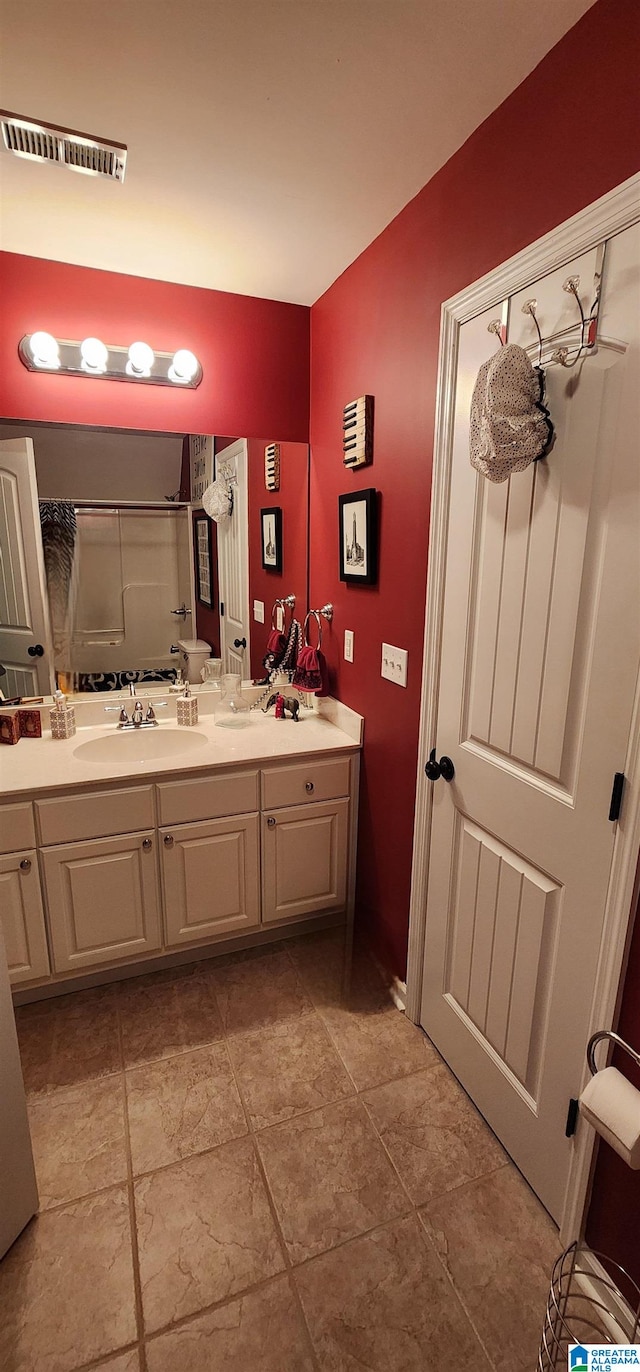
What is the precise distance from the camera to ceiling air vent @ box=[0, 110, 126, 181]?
1.40m

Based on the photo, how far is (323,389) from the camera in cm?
234

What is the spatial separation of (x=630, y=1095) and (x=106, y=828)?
1512 mm

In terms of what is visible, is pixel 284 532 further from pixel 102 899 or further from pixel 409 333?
pixel 102 899

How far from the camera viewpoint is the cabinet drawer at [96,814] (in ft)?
5.97

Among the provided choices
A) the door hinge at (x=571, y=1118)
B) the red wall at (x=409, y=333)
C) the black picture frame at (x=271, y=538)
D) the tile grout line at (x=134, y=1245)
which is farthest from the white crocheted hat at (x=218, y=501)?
the door hinge at (x=571, y=1118)

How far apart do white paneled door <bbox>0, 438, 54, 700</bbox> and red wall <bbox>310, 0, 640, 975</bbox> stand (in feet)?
3.50

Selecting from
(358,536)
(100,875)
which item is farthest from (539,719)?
(100,875)

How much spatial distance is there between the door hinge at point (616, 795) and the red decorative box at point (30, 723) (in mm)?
1884

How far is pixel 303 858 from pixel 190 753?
1.95 ft

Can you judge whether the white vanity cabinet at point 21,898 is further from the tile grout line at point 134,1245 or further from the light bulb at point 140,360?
the light bulb at point 140,360

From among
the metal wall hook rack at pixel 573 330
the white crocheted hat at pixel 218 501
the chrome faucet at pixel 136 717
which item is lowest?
the chrome faucet at pixel 136 717

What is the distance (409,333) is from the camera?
1.74 metres

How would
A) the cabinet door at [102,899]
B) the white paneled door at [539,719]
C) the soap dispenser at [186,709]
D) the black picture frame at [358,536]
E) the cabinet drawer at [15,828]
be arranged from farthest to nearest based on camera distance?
the soap dispenser at [186,709], the black picture frame at [358,536], the cabinet door at [102,899], the cabinet drawer at [15,828], the white paneled door at [539,719]

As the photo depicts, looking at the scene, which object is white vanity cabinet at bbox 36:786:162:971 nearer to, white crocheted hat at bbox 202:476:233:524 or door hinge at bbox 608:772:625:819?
white crocheted hat at bbox 202:476:233:524
